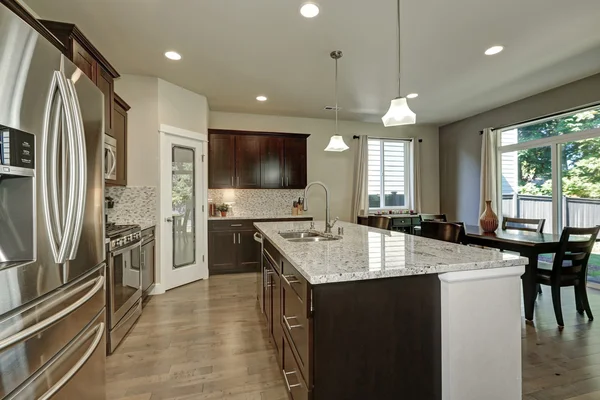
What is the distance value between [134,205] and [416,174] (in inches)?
212

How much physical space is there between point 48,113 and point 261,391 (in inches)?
73.9

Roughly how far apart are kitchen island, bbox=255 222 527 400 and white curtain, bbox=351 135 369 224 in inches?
170

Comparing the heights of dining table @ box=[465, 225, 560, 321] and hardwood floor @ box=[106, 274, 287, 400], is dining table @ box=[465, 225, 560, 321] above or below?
above

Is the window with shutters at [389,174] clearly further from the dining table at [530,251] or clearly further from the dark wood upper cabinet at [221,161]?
the dining table at [530,251]

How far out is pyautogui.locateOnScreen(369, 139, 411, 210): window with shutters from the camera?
6188 millimetres

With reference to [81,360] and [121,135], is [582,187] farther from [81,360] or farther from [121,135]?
[121,135]

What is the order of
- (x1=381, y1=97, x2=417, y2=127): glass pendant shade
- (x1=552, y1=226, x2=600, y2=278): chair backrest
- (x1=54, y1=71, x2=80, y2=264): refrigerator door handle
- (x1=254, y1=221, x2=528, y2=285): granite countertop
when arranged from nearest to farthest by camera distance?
1. (x1=54, y1=71, x2=80, y2=264): refrigerator door handle
2. (x1=254, y1=221, x2=528, y2=285): granite countertop
3. (x1=381, y1=97, x2=417, y2=127): glass pendant shade
4. (x1=552, y1=226, x2=600, y2=278): chair backrest

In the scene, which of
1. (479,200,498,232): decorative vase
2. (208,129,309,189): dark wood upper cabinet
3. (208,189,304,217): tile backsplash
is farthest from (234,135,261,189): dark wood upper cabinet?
(479,200,498,232): decorative vase

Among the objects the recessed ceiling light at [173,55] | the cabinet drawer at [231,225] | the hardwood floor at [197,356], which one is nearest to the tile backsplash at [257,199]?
the cabinet drawer at [231,225]

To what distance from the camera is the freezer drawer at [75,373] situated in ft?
3.32

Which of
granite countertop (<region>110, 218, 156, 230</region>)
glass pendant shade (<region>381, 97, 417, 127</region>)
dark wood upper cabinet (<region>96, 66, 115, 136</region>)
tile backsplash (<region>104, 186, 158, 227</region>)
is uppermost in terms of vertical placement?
dark wood upper cabinet (<region>96, 66, 115, 136</region>)

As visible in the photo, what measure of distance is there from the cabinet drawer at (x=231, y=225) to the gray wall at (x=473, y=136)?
4459mm

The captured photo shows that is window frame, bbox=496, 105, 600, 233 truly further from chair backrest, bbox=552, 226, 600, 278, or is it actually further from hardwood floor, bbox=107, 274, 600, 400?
chair backrest, bbox=552, 226, 600, 278

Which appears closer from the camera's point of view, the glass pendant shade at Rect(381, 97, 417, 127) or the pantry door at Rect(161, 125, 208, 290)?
the glass pendant shade at Rect(381, 97, 417, 127)
